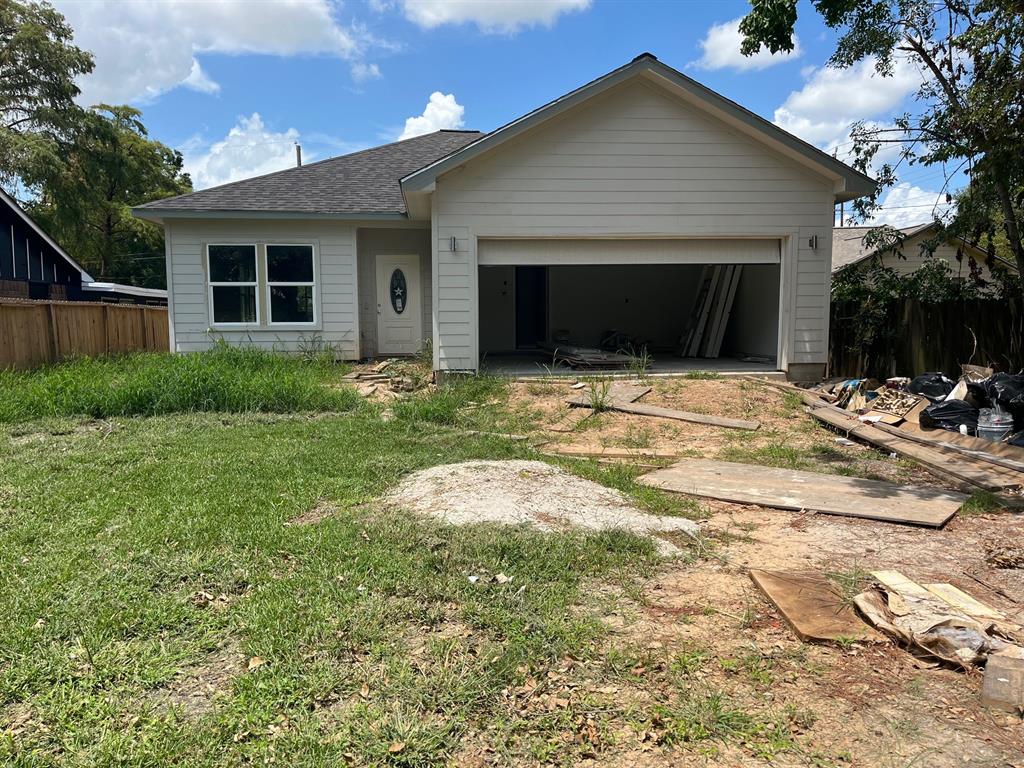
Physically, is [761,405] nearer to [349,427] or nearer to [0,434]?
[349,427]

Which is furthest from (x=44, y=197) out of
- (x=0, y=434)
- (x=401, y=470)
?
(x=401, y=470)

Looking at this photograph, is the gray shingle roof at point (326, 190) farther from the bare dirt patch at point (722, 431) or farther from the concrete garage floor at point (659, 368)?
the bare dirt patch at point (722, 431)

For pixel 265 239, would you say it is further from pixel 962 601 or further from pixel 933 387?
pixel 962 601

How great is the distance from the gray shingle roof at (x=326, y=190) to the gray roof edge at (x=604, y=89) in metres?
2.31

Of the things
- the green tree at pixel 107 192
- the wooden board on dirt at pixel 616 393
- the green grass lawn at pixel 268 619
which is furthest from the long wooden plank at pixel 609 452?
the green tree at pixel 107 192

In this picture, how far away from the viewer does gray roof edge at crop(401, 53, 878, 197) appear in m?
10.1


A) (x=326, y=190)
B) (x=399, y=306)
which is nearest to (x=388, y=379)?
(x=399, y=306)

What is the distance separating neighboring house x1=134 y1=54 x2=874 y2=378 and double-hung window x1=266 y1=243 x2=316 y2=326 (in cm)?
3

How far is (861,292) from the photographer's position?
11.3 metres

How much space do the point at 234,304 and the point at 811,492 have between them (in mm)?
11043

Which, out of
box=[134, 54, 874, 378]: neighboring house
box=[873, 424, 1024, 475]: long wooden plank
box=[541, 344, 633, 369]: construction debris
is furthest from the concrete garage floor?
box=[873, 424, 1024, 475]: long wooden plank

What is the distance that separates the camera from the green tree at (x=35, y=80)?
25.0m

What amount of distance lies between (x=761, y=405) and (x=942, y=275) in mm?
4285

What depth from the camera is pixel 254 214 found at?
1215cm
